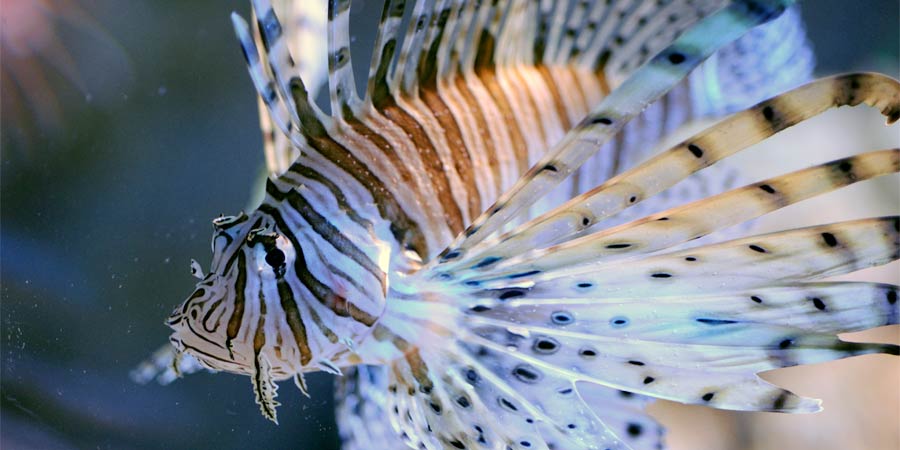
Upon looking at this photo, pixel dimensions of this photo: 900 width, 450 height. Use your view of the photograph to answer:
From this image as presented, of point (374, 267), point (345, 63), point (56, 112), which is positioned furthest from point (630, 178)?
point (56, 112)

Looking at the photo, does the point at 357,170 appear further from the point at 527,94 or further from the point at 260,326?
the point at 527,94

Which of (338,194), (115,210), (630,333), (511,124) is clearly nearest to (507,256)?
(630,333)

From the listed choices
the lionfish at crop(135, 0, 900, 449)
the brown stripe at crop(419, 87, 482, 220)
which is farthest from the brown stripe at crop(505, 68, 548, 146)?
the brown stripe at crop(419, 87, 482, 220)

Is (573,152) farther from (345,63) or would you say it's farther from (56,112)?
(56,112)

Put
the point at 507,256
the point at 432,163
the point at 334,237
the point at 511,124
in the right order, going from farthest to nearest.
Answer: the point at 511,124 < the point at 432,163 < the point at 334,237 < the point at 507,256

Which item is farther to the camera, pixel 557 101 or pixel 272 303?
pixel 557 101

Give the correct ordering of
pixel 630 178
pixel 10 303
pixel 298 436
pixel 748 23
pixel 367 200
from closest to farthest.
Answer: pixel 748 23
pixel 630 178
pixel 367 200
pixel 10 303
pixel 298 436
